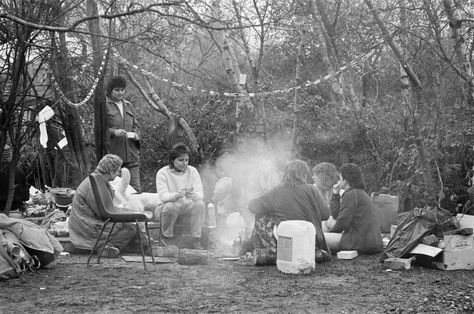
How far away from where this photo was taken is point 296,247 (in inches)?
238

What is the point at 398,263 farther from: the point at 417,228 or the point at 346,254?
the point at 346,254

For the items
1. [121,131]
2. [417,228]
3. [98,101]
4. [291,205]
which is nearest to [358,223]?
[417,228]

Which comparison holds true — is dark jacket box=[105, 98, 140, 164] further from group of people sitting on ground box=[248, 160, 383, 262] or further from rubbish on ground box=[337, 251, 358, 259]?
rubbish on ground box=[337, 251, 358, 259]

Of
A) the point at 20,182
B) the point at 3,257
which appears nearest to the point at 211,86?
the point at 20,182

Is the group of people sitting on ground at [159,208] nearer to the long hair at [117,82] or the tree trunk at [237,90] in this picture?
the long hair at [117,82]

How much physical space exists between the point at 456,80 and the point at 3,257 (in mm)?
6937

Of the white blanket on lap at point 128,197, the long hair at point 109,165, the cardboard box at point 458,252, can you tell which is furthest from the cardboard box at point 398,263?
the white blanket on lap at point 128,197

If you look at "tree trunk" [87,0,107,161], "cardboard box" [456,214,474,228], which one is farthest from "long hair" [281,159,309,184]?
"tree trunk" [87,0,107,161]

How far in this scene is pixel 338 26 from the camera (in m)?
12.3

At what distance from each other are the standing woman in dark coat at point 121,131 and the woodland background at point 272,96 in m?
0.33

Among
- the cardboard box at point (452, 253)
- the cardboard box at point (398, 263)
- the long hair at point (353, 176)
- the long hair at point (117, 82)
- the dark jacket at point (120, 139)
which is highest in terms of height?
the long hair at point (117, 82)

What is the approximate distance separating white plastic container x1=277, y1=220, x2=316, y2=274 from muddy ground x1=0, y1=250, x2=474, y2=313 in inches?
4.0

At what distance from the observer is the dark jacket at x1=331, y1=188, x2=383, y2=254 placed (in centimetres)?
711

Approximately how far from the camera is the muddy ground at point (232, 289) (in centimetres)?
467
